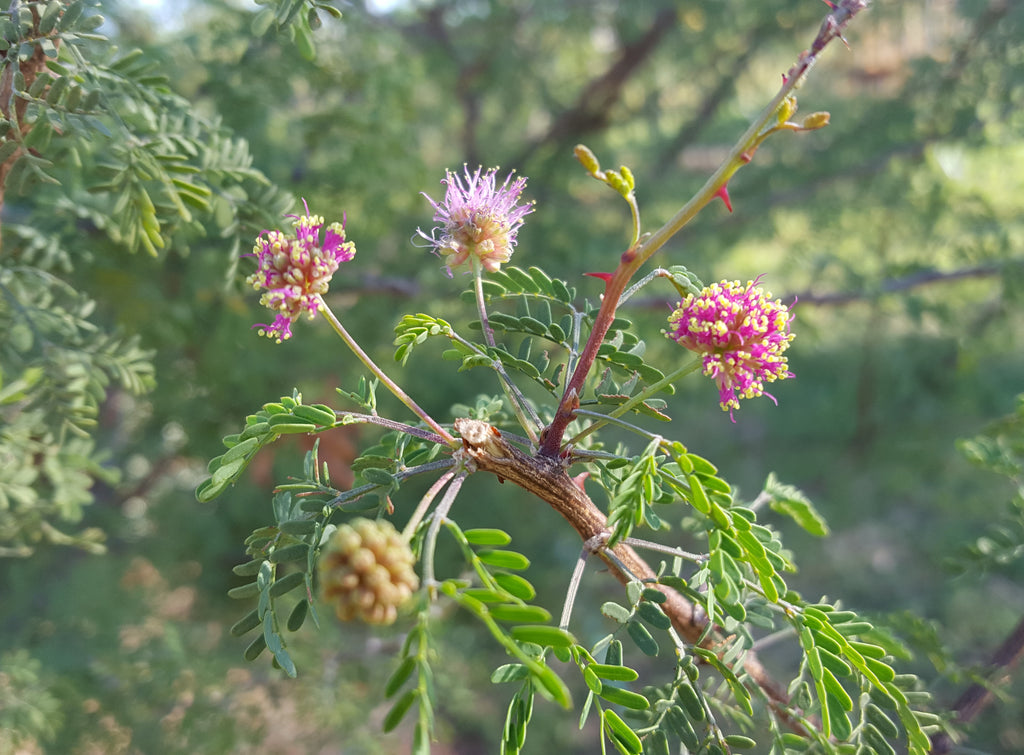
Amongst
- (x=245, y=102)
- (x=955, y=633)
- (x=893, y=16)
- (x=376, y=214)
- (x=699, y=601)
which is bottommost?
(x=699, y=601)

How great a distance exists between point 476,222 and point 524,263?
166 cm

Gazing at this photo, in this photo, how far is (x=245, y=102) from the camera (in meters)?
1.74

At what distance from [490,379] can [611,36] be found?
6.18ft

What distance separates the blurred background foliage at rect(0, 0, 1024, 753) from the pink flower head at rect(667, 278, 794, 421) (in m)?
0.64

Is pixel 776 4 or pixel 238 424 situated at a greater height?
pixel 776 4

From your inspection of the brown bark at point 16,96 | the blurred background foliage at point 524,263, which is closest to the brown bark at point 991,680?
the blurred background foliage at point 524,263

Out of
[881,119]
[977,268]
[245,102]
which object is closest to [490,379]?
[245,102]

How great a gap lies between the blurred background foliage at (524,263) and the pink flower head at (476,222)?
0.35m

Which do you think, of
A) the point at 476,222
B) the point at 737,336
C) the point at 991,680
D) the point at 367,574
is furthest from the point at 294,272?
the point at 991,680

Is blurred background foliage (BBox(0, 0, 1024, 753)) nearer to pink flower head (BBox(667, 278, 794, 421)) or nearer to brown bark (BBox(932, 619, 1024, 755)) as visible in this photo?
brown bark (BBox(932, 619, 1024, 755))

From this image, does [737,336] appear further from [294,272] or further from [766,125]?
[294,272]

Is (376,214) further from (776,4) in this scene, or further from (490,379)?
(776,4)

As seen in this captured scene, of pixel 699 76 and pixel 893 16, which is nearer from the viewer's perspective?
pixel 893 16

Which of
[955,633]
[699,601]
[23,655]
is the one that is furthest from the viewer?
[955,633]
